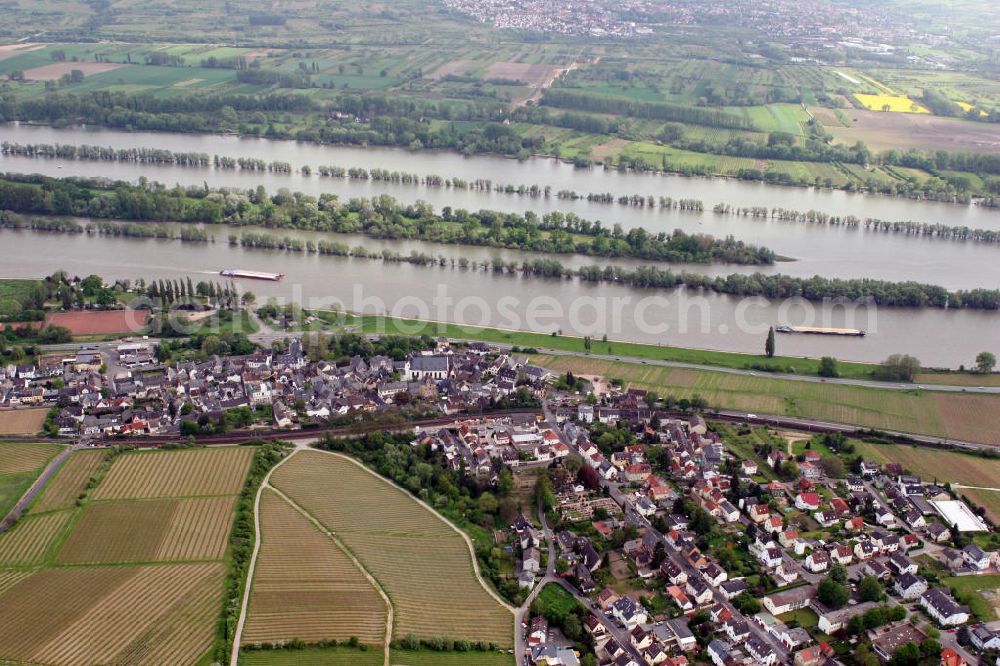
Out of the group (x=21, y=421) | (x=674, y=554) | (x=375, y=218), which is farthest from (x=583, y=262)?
(x=21, y=421)

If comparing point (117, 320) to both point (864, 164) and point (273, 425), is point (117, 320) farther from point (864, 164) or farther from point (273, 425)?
point (864, 164)

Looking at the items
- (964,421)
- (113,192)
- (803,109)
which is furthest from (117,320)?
(803,109)

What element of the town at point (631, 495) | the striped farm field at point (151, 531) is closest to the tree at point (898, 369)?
the town at point (631, 495)

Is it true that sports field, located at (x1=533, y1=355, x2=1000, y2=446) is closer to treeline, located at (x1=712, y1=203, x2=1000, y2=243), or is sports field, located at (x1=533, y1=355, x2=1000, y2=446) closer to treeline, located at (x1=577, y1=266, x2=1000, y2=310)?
treeline, located at (x1=577, y1=266, x2=1000, y2=310)

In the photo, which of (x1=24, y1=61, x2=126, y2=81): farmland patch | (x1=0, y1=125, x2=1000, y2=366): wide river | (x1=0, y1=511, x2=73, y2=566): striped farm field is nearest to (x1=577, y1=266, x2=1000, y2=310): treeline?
(x1=0, y1=125, x2=1000, y2=366): wide river

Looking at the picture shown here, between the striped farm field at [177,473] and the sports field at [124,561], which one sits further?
the striped farm field at [177,473]

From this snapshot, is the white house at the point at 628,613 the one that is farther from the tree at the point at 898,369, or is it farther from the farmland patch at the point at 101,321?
the farmland patch at the point at 101,321
